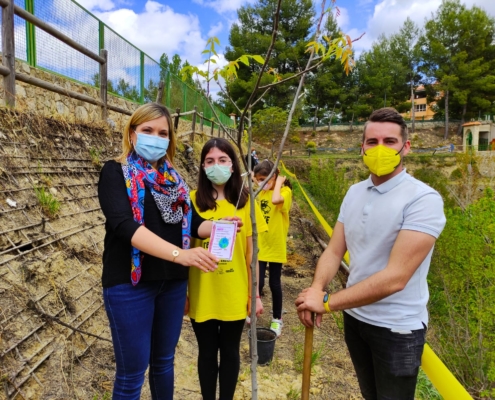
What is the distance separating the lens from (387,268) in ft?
4.66

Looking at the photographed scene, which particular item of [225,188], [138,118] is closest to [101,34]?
[225,188]

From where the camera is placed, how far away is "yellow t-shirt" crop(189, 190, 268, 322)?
1919 mm

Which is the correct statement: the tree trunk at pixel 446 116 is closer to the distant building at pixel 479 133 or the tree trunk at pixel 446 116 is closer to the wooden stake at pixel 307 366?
the distant building at pixel 479 133

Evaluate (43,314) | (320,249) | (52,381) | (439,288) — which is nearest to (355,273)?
(52,381)

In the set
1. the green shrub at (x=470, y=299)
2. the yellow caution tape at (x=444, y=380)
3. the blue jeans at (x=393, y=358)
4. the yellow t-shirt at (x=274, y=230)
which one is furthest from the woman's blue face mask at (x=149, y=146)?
the green shrub at (x=470, y=299)

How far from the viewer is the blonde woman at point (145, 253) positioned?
1426 millimetres

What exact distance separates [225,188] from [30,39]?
4.94m

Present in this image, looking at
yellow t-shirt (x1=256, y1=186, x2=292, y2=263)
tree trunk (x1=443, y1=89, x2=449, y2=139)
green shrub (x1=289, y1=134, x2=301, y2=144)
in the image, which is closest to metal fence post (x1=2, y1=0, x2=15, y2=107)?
yellow t-shirt (x1=256, y1=186, x2=292, y2=263)

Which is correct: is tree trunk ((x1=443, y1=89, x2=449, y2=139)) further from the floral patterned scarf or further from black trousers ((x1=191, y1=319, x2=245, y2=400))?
the floral patterned scarf

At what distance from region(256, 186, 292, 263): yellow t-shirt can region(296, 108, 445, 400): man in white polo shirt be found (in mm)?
1819

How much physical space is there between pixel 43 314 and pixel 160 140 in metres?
1.52

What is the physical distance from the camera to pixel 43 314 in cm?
235

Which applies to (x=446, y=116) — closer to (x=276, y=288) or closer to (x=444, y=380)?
Answer: (x=276, y=288)

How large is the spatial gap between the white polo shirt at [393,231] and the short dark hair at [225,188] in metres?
0.71
